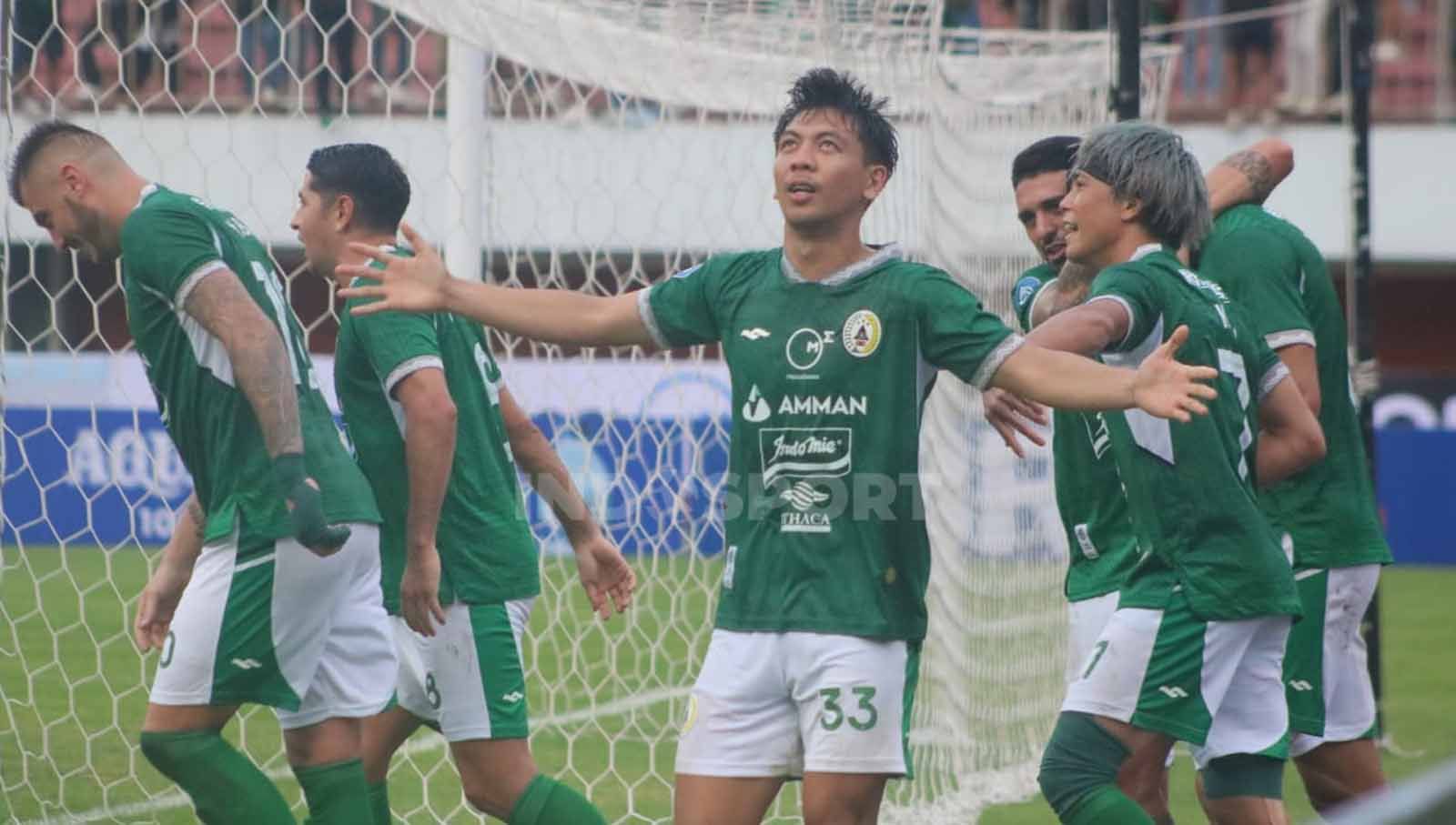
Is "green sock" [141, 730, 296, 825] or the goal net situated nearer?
"green sock" [141, 730, 296, 825]

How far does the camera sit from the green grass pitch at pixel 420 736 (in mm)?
6805

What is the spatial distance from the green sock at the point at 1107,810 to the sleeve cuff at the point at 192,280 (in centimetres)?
218

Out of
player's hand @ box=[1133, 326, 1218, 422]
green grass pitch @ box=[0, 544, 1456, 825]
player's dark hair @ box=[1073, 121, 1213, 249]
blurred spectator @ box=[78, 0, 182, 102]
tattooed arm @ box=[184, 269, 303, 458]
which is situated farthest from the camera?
blurred spectator @ box=[78, 0, 182, 102]

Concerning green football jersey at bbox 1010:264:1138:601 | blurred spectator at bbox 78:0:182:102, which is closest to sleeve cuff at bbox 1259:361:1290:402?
green football jersey at bbox 1010:264:1138:601

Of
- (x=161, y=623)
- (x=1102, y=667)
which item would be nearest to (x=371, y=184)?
(x=161, y=623)

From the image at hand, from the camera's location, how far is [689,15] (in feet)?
24.6

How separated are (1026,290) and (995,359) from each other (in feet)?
4.81

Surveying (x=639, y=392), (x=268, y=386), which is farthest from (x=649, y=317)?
(x=639, y=392)

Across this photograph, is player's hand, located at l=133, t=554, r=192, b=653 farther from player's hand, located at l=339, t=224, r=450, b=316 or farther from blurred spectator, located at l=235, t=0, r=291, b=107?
blurred spectator, located at l=235, t=0, r=291, b=107

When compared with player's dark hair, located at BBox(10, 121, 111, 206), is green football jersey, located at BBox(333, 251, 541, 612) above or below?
below

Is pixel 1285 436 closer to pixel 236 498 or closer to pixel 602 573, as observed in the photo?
pixel 602 573

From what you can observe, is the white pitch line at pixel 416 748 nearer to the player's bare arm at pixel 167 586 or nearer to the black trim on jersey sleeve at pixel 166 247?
the player's bare arm at pixel 167 586

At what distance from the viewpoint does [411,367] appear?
4609 millimetres

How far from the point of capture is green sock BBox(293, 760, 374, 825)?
4.47m
